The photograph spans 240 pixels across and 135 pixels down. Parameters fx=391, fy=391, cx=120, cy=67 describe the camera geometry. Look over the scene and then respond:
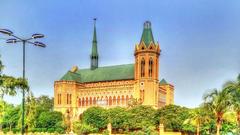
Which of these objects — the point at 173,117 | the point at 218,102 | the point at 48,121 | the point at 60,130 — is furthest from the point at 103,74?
the point at 218,102

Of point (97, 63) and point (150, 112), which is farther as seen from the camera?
point (97, 63)

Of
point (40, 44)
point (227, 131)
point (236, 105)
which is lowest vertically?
point (227, 131)

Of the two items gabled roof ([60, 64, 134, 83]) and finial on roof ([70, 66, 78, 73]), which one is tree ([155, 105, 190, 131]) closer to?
gabled roof ([60, 64, 134, 83])

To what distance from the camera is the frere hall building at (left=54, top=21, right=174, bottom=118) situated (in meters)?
102

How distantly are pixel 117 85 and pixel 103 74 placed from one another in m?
8.82

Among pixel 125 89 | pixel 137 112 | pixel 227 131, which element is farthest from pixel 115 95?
pixel 227 131

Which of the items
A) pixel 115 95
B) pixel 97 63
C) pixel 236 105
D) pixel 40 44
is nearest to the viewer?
pixel 40 44

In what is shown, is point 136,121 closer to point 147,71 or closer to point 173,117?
point 173,117

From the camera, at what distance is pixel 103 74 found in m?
116

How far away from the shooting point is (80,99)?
114250 millimetres

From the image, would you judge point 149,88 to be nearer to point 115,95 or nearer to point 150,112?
point 115,95

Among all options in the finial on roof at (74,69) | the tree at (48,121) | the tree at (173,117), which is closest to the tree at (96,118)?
the tree at (48,121)

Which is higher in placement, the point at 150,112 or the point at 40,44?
the point at 40,44

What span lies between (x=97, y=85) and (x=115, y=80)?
20.5 ft
